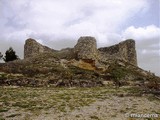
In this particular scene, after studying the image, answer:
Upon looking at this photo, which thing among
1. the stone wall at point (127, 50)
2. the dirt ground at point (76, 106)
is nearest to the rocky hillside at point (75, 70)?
the stone wall at point (127, 50)

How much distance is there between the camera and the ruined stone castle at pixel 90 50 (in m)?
39.8

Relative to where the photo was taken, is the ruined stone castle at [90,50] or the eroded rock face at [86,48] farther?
the ruined stone castle at [90,50]

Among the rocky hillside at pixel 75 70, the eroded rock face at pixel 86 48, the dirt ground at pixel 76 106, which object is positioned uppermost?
the eroded rock face at pixel 86 48

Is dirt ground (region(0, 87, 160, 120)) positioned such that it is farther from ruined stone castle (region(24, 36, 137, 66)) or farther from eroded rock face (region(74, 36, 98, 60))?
ruined stone castle (region(24, 36, 137, 66))

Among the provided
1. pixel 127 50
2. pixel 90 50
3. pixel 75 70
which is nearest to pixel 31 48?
pixel 90 50

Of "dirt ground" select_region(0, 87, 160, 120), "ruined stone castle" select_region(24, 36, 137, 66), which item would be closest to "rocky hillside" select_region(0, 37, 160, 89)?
"ruined stone castle" select_region(24, 36, 137, 66)

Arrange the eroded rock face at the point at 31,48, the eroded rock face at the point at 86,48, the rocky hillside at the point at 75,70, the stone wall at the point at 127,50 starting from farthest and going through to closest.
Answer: the stone wall at the point at 127,50 → the eroded rock face at the point at 31,48 → the eroded rock face at the point at 86,48 → the rocky hillside at the point at 75,70

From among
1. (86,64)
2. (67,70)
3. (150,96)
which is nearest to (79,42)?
(86,64)

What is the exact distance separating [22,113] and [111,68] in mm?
23854

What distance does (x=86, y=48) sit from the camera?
1564 inches

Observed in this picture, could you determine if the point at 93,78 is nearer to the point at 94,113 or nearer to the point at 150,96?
the point at 150,96

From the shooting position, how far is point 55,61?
38594 mm

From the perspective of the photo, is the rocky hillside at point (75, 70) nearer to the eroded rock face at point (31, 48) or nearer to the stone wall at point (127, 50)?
the eroded rock face at point (31, 48)

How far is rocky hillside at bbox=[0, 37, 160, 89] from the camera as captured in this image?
30.5 metres
